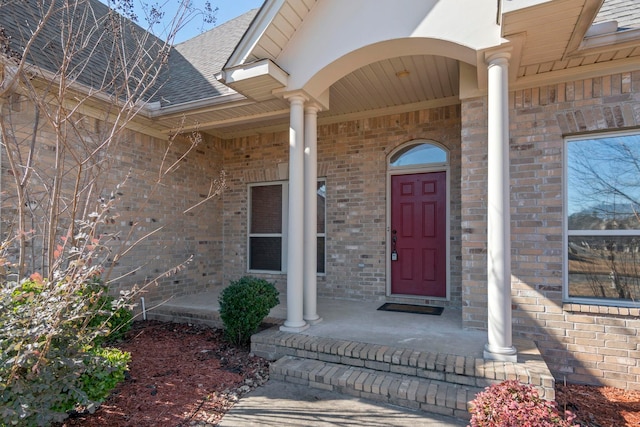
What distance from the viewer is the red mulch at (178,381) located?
2846 mm

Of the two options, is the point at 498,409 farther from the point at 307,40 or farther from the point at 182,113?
the point at 182,113

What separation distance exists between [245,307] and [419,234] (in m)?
2.93

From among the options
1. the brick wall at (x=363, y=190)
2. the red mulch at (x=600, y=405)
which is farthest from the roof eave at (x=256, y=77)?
the red mulch at (x=600, y=405)

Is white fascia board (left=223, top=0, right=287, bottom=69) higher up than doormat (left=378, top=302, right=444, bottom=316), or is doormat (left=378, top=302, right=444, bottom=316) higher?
white fascia board (left=223, top=0, right=287, bottom=69)

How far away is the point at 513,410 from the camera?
192 centimetres

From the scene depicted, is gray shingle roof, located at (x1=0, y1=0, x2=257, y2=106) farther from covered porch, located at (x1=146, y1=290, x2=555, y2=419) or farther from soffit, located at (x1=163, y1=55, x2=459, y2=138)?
covered porch, located at (x1=146, y1=290, x2=555, y2=419)

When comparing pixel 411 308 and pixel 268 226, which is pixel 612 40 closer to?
pixel 411 308

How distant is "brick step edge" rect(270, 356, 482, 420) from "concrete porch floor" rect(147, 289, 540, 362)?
0.40m

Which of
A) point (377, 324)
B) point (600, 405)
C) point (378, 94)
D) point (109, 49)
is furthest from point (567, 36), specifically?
point (109, 49)

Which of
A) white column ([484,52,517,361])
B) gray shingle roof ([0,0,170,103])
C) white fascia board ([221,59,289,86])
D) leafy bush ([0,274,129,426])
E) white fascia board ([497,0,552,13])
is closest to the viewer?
leafy bush ([0,274,129,426])

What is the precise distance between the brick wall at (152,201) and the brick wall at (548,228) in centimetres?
406

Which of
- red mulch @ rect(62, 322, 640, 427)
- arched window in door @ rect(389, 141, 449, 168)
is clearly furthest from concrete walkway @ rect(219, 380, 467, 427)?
arched window in door @ rect(389, 141, 449, 168)

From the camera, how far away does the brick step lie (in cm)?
298

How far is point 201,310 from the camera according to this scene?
5.34m
